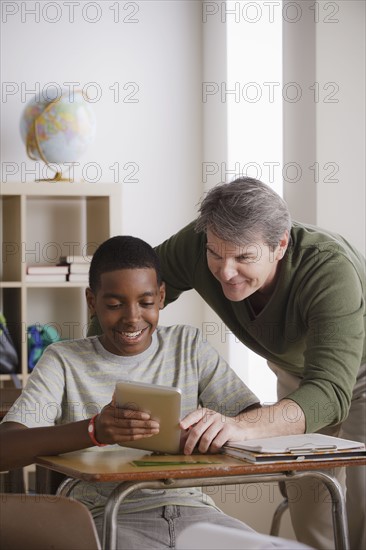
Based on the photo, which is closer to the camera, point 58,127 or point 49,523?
point 49,523

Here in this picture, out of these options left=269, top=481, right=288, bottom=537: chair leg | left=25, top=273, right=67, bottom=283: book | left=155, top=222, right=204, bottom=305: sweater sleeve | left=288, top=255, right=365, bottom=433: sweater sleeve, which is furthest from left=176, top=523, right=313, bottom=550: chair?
left=25, top=273, right=67, bottom=283: book

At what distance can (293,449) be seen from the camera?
1.57m

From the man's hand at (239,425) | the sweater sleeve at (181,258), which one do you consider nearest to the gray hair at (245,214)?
the sweater sleeve at (181,258)

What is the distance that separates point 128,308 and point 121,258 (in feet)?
0.41

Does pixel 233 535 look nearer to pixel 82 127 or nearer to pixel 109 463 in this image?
pixel 109 463

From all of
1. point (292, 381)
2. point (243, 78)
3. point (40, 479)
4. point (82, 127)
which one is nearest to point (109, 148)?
point (82, 127)

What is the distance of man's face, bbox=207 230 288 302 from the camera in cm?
198

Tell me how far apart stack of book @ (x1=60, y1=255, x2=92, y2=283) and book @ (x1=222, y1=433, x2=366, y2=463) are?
90.9 inches

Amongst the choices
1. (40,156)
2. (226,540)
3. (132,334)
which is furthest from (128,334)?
(40,156)

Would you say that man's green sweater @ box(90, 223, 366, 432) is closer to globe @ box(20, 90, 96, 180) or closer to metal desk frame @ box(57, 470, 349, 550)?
metal desk frame @ box(57, 470, 349, 550)

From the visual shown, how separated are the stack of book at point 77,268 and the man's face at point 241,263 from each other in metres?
1.90

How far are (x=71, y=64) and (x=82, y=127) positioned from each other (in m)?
0.55

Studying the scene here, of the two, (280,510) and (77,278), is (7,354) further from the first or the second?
(280,510)

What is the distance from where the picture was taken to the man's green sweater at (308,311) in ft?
6.16
